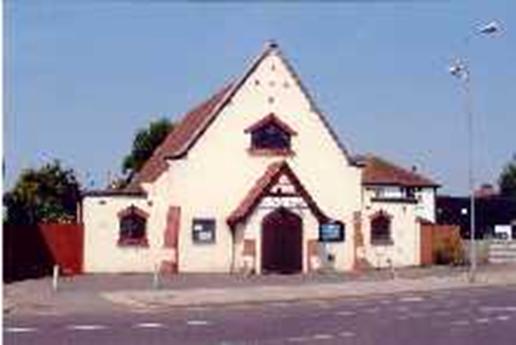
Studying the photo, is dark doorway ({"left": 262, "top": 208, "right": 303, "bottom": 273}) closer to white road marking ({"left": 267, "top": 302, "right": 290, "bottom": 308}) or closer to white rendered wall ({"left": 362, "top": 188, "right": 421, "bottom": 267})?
white rendered wall ({"left": 362, "top": 188, "right": 421, "bottom": 267})

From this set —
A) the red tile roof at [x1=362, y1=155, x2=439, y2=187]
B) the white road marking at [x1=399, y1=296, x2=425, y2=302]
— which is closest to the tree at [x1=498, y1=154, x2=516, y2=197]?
the red tile roof at [x1=362, y1=155, x2=439, y2=187]

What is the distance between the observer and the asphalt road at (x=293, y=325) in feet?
61.0

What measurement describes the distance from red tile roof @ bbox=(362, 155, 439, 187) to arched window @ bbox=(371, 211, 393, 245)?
21.6 m

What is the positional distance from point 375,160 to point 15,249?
39005 mm

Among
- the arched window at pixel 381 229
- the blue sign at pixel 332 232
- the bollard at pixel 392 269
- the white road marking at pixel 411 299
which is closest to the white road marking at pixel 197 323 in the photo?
the white road marking at pixel 411 299

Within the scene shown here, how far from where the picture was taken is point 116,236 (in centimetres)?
4759

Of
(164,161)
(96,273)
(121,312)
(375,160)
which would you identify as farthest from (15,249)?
(375,160)

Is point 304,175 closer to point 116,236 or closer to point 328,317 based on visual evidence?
point 116,236

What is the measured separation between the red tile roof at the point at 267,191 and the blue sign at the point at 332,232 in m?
0.41

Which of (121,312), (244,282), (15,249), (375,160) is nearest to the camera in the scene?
(121,312)

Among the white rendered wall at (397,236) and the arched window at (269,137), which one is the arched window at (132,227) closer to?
the arched window at (269,137)

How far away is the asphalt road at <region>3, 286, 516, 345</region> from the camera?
18.6 m

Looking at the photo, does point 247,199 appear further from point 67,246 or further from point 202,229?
point 67,246

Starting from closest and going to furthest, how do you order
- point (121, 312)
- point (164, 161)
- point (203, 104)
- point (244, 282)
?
point (121, 312)
point (244, 282)
point (164, 161)
point (203, 104)
